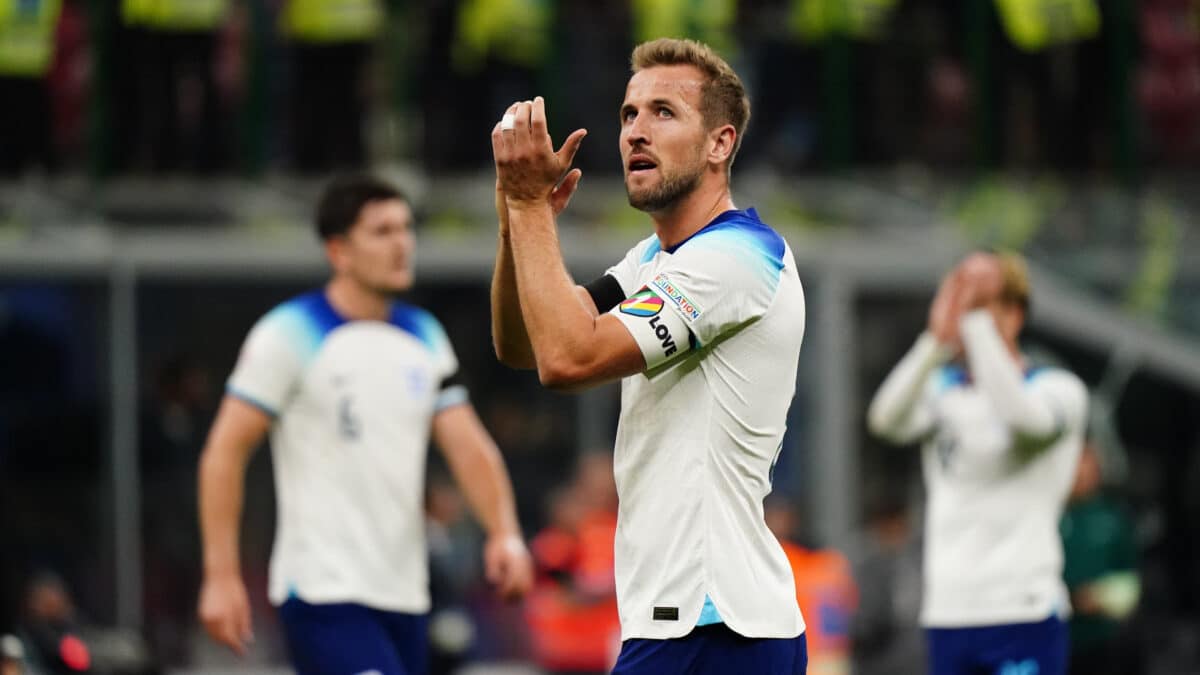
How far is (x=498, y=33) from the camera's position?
14023mm

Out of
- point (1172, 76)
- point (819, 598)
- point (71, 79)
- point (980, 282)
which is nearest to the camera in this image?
point (980, 282)

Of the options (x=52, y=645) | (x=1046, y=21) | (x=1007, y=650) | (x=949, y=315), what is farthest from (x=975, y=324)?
(x=1046, y=21)

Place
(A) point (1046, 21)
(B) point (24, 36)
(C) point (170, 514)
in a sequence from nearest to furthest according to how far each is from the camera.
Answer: (C) point (170, 514)
(B) point (24, 36)
(A) point (1046, 21)

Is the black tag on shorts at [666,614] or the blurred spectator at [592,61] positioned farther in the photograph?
the blurred spectator at [592,61]

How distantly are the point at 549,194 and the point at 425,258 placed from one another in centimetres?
766

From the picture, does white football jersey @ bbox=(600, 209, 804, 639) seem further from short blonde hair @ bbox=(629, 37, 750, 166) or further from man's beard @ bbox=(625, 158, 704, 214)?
short blonde hair @ bbox=(629, 37, 750, 166)

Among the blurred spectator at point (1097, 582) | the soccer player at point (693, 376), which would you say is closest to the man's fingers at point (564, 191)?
the soccer player at point (693, 376)

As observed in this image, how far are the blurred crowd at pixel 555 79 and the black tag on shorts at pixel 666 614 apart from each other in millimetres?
9195

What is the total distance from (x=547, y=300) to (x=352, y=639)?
2.44 metres

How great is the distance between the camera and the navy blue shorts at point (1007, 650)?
24.0 ft

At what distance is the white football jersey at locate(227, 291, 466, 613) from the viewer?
6828 mm

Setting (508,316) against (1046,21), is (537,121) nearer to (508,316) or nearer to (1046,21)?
(508,316)

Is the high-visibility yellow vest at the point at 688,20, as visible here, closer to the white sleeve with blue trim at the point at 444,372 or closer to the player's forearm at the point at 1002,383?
the player's forearm at the point at 1002,383

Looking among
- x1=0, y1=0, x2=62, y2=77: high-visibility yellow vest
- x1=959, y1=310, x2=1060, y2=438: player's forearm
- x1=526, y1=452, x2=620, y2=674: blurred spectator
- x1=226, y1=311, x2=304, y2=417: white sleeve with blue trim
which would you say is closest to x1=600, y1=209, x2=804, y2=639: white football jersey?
x1=226, y1=311, x2=304, y2=417: white sleeve with blue trim
